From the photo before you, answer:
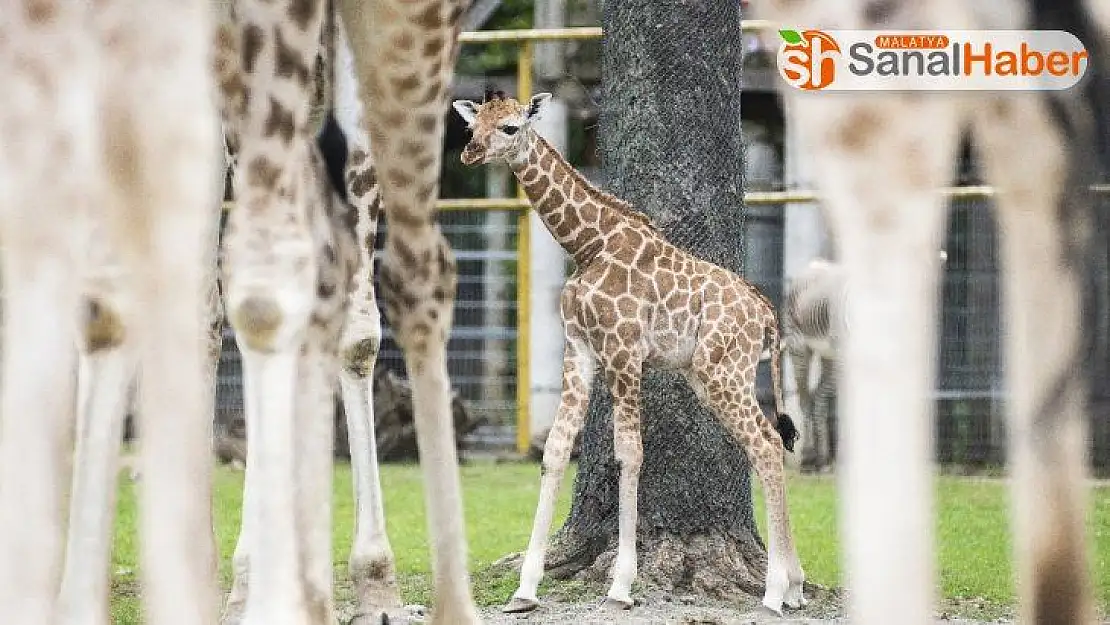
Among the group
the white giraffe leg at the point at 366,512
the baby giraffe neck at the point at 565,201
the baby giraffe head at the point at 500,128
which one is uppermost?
the baby giraffe head at the point at 500,128

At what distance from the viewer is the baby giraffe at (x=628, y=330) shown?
192 inches

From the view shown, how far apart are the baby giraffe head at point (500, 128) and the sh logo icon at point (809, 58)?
3.38 meters

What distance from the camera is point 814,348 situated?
31.5 feet

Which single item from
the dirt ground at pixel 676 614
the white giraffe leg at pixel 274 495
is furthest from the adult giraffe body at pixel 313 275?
the dirt ground at pixel 676 614

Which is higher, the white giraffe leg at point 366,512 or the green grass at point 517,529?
the white giraffe leg at point 366,512

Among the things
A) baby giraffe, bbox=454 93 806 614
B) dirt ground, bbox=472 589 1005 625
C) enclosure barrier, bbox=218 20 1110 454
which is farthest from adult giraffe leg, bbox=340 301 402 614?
enclosure barrier, bbox=218 20 1110 454

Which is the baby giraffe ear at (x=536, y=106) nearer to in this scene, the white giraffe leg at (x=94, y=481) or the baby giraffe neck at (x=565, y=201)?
the baby giraffe neck at (x=565, y=201)

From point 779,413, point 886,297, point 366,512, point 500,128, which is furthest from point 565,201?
point 886,297

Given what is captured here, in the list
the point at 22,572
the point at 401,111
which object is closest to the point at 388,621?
the point at 401,111

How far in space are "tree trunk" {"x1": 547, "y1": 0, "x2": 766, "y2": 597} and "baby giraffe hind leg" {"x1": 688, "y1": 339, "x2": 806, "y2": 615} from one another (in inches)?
12.7

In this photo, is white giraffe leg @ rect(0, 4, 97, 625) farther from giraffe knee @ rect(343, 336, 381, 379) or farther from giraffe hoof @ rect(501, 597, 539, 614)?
giraffe hoof @ rect(501, 597, 539, 614)

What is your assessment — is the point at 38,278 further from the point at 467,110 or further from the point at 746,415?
the point at 467,110

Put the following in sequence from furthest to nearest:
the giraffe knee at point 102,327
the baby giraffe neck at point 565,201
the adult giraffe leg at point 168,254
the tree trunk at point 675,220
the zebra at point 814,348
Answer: the zebra at point 814,348 < the tree trunk at point 675,220 < the baby giraffe neck at point 565,201 < the giraffe knee at point 102,327 < the adult giraffe leg at point 168,254

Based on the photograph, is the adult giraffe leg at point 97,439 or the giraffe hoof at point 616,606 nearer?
the adult giraffe leg at point 97,439
